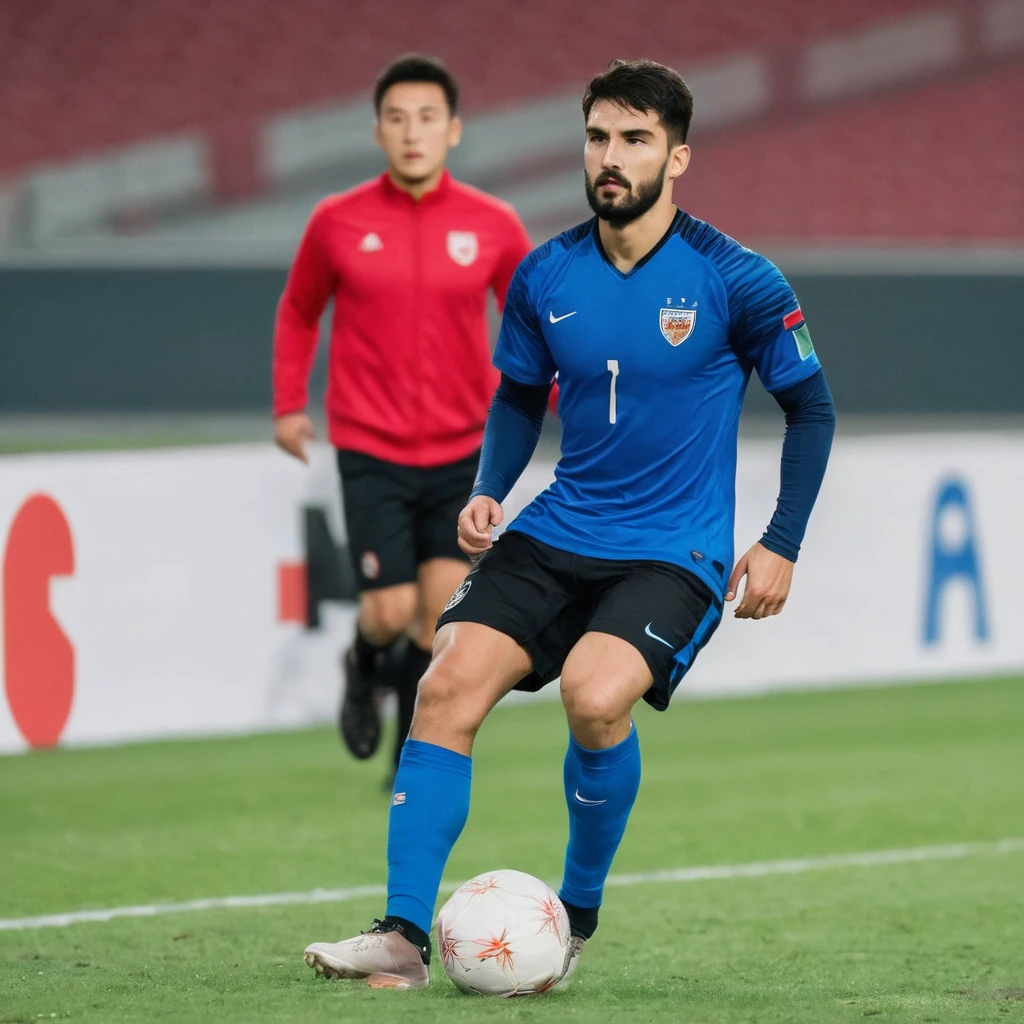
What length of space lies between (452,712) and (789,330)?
3.30 feet

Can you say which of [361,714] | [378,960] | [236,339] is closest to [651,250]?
[378,960]

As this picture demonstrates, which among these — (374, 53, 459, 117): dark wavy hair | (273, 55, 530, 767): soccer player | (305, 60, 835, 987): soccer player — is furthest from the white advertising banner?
(305, 60, 835, 987): soccer player

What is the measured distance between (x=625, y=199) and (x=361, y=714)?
2.91 m

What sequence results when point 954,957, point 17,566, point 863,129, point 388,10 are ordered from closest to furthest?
point 954,957 < point 17,566 < point 388,10 < point 863,129

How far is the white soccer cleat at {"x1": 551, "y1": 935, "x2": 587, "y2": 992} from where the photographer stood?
12.2ft

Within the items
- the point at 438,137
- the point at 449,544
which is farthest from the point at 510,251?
the point at 449,544

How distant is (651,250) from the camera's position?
390cm

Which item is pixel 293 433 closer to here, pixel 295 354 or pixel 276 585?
pixel 295 354

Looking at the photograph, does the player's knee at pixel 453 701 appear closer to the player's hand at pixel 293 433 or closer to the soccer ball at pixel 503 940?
the soccer ball at pixel 503 940

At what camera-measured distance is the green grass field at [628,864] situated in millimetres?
3650

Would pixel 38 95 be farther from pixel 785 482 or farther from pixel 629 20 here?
pixel 785 482

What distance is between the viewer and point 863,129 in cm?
1454

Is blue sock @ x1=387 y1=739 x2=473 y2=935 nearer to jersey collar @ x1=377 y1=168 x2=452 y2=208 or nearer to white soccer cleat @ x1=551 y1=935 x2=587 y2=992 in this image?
white soccer cleat @ x1=551 y1=935 x2=587 y2=992

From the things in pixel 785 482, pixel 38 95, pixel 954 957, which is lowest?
pixel 954 957
